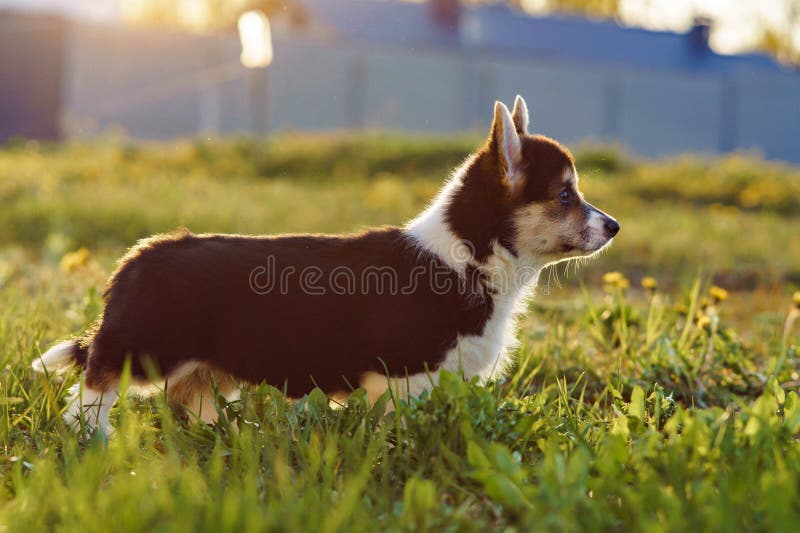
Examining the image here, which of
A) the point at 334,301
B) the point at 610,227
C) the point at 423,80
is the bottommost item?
the point at 423,80

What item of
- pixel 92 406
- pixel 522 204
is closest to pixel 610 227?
pixel 522 204

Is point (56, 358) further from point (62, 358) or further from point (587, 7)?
point (587, 7)

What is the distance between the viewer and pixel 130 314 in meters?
3.29

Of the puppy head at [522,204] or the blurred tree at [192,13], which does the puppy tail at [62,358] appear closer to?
the puppy head at [522,204]

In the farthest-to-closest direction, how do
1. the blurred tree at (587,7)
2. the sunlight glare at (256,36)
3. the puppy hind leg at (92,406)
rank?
the blurred tree at (587,7)
the sunlight glare at (256,36)
the puppy hind leg at (92,406)

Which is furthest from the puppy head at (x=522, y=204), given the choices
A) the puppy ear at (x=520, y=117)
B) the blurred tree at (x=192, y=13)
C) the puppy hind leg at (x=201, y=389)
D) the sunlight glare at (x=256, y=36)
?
the blurred tree at (x=192, y=13)

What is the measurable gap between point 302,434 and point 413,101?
24.8m

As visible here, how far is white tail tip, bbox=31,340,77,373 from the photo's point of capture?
355cm

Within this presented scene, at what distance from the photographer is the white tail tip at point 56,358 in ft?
11.6

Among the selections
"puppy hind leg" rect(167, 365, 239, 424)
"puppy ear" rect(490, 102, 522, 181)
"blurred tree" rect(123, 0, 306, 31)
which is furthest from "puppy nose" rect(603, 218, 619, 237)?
"blurred tree" rect(123, 0, 306, 31)

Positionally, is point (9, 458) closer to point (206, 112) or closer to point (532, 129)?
point (532, 129)

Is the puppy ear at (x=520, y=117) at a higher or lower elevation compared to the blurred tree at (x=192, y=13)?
lower

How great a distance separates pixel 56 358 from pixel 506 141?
2.06 meters

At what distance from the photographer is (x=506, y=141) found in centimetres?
354
